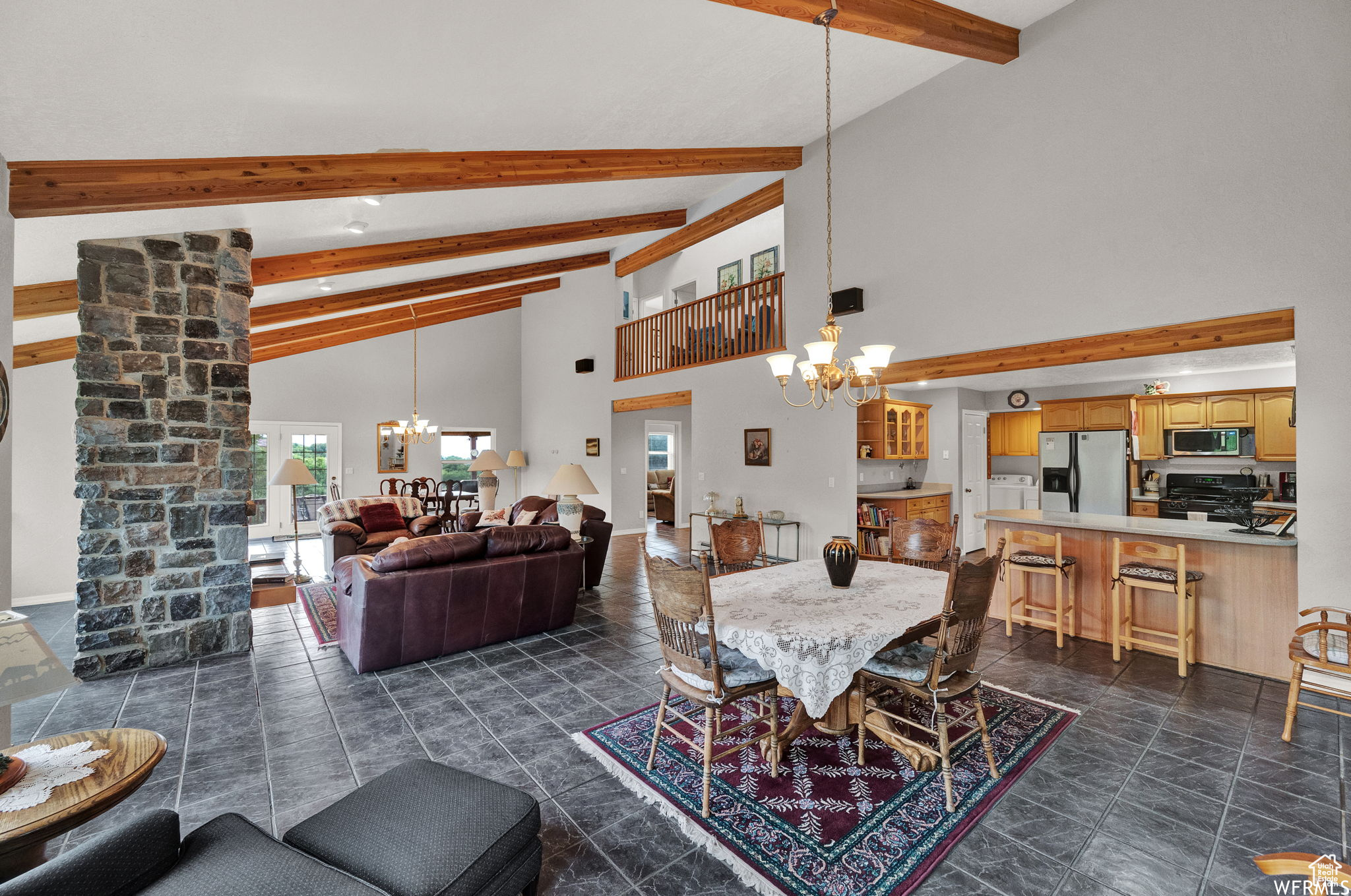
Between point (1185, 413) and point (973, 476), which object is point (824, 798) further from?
point (1185, 413)

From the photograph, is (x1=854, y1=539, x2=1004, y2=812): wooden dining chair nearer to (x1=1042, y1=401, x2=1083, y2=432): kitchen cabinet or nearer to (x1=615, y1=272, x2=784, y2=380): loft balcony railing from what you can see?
(x1=615, y1=272, x2=784, y2=380): loft balcony railing

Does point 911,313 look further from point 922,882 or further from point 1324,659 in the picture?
point 922,882

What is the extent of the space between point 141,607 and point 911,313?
6.36m

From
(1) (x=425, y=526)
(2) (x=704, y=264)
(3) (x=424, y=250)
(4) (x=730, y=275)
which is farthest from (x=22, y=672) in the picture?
(2) (x=704, y=264)

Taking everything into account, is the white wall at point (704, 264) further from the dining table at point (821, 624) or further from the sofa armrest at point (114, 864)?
the sofa armrest at point (114, 864)

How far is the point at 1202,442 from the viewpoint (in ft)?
21.2

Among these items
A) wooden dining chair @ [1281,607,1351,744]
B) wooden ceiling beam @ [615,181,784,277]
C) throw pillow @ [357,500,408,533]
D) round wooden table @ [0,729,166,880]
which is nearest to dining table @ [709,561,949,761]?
wooden dining chair @ [1281,607,1351,744]

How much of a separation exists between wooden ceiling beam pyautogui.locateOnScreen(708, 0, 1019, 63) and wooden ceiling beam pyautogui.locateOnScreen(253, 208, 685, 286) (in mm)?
2575

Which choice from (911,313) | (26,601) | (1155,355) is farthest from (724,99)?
(26,601)

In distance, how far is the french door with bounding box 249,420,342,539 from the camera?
922 centimetres

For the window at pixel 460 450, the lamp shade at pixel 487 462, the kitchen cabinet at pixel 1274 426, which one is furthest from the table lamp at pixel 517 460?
the kitchen cabinet at pixel 1274 426

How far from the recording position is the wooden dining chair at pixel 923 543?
12.7ft

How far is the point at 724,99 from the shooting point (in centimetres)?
455

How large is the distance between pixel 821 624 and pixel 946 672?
1.91 ft
